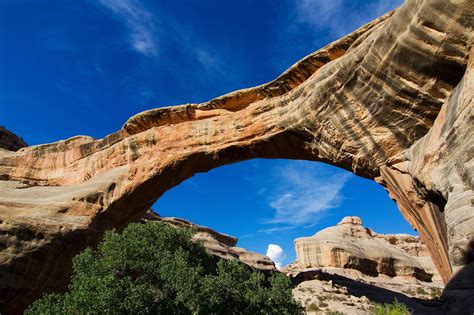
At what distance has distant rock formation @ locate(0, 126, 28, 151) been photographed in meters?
32.8

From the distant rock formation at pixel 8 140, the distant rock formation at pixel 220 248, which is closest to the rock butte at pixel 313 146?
the distant rock formation at pixel 8 140

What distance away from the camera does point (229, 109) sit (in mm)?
22625

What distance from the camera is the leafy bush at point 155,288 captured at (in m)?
12.6

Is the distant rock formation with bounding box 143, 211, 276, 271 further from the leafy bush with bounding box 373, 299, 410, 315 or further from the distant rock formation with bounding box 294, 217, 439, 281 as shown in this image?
the leafy bush with bounding box 373, 299, 410, 315

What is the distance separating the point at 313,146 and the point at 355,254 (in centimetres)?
3177

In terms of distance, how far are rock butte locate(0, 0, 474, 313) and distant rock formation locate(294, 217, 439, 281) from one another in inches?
1122

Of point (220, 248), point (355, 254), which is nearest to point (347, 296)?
point (355, 254)

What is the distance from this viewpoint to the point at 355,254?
4528 cm

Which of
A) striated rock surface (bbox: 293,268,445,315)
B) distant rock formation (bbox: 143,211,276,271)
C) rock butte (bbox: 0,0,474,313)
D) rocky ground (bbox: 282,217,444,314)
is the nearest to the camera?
rock butte (bbox: 0,0,474,313)

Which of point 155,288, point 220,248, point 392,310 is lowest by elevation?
point 155,288

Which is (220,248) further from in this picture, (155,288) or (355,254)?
(155,288)

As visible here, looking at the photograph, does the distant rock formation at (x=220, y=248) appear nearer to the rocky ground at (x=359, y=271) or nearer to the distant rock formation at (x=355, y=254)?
the rocky ground at (x=359, y=271)

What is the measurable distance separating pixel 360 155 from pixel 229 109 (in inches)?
366

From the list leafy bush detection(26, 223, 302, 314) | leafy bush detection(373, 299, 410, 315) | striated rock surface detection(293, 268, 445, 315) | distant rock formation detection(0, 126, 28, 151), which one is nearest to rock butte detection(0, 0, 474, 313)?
leafy bush detection(373, 299, 410, 315)
